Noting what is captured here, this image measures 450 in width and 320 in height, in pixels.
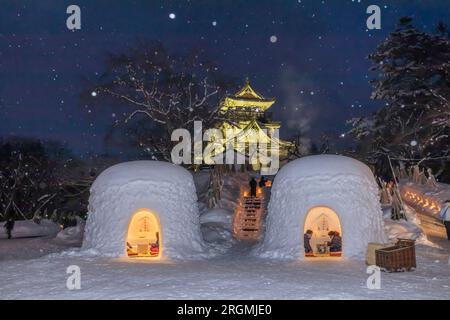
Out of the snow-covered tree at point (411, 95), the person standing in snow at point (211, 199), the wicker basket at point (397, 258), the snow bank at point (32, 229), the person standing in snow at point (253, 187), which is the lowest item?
the snow bank at point (32, 229)

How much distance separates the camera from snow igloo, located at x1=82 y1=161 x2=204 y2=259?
12266mm

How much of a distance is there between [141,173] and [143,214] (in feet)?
3.90

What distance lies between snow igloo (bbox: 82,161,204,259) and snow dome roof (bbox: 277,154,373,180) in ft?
10.3

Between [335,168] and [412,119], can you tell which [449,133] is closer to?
[412,119]

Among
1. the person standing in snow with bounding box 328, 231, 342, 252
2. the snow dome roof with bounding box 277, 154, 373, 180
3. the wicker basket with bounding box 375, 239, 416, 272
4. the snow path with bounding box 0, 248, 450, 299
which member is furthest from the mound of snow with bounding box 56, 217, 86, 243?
the wicker basket with bounding box 375, 239, 416, 272

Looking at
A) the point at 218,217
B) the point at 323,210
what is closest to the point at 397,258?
the point at 323,210

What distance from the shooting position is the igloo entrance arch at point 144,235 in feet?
41.3

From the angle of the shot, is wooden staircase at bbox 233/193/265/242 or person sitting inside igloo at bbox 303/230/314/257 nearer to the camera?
person sitting inside igloo at bbox 303/230/314/257

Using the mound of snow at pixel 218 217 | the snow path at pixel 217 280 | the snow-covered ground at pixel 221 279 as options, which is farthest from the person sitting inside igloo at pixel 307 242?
the mound of snow at pixel 218 217

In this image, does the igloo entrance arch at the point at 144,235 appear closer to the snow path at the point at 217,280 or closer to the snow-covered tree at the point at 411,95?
the snow path at the point at 217,280

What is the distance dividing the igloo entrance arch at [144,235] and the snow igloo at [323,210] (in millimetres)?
3049

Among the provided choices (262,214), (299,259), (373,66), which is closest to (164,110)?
(262,214)

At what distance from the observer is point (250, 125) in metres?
38.5

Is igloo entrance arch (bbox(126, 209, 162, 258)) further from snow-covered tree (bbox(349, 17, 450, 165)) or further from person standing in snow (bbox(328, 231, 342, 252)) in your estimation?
snow-covered tree (bbox(349, 17, 450, 165))
